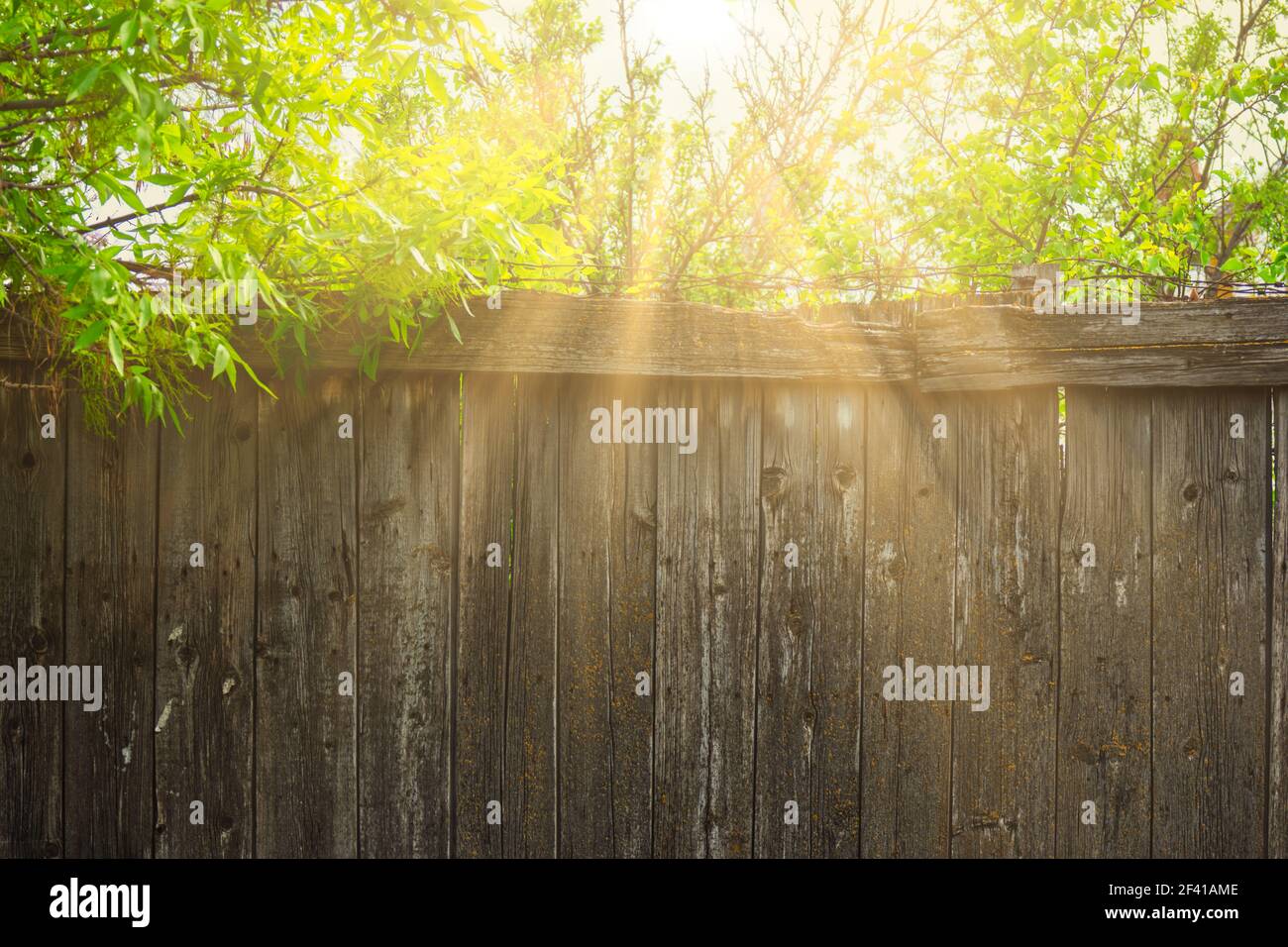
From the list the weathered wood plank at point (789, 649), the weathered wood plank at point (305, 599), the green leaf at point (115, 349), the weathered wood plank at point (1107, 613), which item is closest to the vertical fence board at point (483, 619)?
the weathered wood plank at point (305, 599)

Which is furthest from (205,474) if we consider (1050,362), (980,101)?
(980,101)

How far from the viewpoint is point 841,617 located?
2566 millimetres

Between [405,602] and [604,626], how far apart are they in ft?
A: 1.85

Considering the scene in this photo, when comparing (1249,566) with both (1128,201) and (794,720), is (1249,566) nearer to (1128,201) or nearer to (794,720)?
(794,720)

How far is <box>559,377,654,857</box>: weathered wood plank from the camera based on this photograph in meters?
2.55

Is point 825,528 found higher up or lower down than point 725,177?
lower down

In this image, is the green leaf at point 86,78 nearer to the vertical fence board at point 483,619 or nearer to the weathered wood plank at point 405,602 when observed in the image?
the weathered wood plank at point 405,602

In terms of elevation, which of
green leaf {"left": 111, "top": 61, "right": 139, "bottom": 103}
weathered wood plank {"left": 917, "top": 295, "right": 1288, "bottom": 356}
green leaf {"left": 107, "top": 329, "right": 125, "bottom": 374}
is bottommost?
green leaf {"left": 107, "top": 329, "right": 125, "bottom": 374}

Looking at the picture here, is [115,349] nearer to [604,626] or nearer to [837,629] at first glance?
[604,626]

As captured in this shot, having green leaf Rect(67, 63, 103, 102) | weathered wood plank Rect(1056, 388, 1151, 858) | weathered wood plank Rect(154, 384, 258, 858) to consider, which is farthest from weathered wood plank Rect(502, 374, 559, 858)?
weathered wood plank Rect(1056, 388, 1151, 858)

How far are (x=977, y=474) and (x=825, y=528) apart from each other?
0.46 meters

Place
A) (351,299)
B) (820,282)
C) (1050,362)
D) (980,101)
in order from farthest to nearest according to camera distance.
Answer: (980,101)
(820,282)
(1050,362)
(351,299)

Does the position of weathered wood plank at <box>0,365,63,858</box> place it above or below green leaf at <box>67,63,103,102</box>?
below

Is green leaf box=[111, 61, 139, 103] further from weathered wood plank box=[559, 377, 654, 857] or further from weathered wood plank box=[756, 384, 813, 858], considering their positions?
weathered wood plank box=[756, 384, 813, 858]
